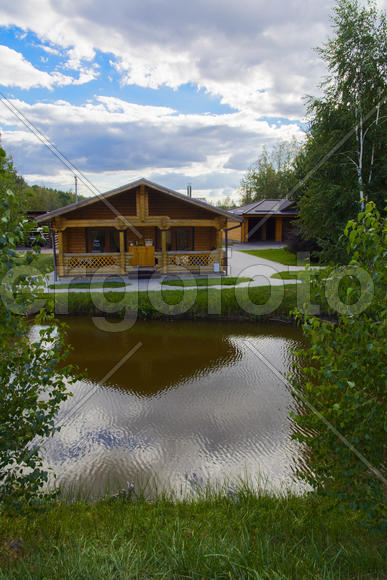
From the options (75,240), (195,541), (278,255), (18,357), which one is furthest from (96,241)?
(195,541)

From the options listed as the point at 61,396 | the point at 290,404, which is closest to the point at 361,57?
the point at 290,404

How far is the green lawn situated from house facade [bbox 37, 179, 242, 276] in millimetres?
4691

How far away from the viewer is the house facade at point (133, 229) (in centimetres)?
1867

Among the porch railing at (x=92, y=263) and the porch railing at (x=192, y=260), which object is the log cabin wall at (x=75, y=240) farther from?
the porch railing at (x=192, y=260)

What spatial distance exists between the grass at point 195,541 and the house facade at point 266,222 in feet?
104

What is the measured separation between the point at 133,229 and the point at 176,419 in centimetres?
1544

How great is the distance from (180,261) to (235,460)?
15344 mm

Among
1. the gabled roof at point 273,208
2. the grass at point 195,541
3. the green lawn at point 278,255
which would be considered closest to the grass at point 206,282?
the green lawn at point 278,255

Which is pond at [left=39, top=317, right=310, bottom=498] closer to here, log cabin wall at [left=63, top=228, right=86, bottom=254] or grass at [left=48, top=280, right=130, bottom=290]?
grass at [left=48, top=280, right=130, bottom=290]

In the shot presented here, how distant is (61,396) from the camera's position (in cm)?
334

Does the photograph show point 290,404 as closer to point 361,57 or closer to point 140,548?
point 140,548

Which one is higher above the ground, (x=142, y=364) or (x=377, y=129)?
(x=377, y=129)

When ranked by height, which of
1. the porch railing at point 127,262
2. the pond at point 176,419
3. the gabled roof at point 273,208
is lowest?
the pond at point 176,419

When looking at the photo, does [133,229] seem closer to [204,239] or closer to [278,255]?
[204,239]
